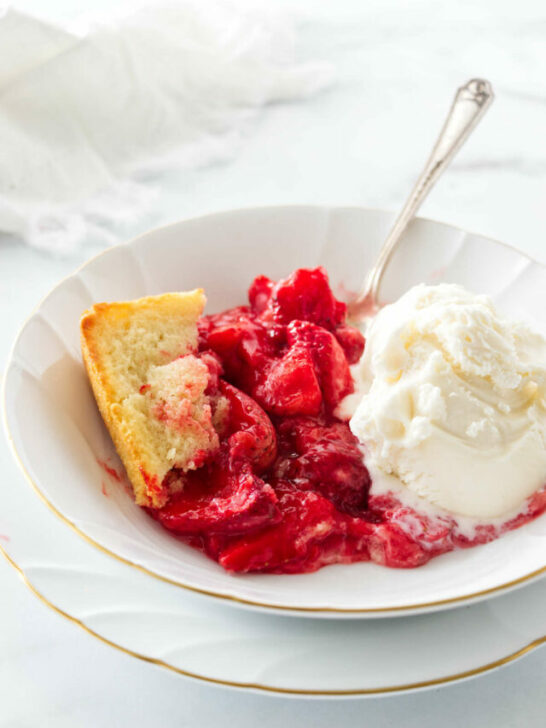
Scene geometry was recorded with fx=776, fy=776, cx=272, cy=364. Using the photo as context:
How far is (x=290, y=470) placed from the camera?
213cm

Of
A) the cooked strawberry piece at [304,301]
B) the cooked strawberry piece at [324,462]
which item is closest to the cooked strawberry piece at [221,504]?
the cooked strawberry piece at [324,462]

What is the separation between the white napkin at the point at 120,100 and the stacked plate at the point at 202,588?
1.29 m

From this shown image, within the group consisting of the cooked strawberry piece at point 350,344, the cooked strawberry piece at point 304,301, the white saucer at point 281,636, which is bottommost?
the white saucer at point 281,636

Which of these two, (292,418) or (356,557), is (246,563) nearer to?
(356,557)

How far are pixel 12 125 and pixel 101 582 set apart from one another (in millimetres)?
2524

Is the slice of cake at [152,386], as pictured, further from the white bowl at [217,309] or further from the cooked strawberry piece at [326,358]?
the cooked strawberry piece at [326,358]

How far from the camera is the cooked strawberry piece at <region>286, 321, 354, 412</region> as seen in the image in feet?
7.43

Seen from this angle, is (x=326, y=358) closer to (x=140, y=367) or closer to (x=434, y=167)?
(x=140, y=367)

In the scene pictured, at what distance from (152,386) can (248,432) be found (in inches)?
11.9

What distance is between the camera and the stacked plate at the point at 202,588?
5.41 feet

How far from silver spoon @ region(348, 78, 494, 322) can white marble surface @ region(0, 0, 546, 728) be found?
67 centimetres

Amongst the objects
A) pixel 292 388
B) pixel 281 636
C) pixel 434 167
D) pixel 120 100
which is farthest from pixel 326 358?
pixel 120 100

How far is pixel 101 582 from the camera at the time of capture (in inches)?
74.2

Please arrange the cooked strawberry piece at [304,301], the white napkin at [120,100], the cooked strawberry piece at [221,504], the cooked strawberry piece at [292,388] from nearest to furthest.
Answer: the cooked strawberry piece at [221,504] < the cooked strawberry piece at [292,388] < the cooked strawberry piece at [304,301] < the white napkin at [120,100]
